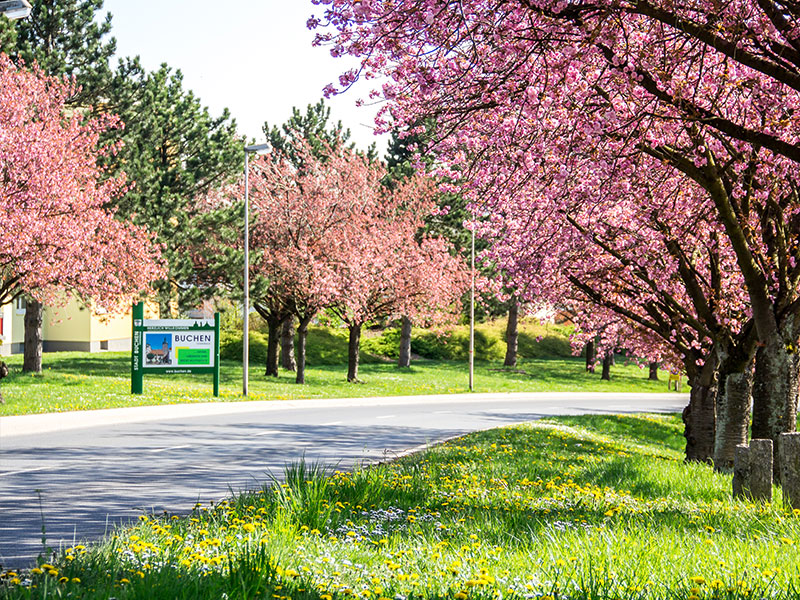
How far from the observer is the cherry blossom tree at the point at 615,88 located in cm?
689

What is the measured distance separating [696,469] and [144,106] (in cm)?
2687

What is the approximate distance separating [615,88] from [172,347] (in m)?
20.3

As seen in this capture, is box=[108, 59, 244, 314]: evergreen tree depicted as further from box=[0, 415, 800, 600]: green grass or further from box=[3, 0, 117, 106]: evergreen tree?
box=[0, 415, 800, 600]: green grass

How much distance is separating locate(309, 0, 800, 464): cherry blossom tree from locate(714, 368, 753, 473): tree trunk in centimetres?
165

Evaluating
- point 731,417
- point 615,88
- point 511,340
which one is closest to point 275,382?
point 511,340

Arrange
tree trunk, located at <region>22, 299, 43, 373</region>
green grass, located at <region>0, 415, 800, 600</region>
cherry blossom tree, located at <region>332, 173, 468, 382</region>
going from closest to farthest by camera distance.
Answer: green grass, located at <region>0, 415, 800, 600</region>
tree trunk, located at <region>22, 299, 43, 373</region>
cherry blossom tree, located at <region>332, 173, 468, 382</region>

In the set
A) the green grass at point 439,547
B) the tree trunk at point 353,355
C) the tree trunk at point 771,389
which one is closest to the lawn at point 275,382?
the tree trunk at point 353,355

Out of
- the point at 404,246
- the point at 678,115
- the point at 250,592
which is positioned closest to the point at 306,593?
the point at 250,592

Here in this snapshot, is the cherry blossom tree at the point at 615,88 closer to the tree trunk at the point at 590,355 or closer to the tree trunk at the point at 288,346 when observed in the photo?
the tree trunk at the point at 288,346

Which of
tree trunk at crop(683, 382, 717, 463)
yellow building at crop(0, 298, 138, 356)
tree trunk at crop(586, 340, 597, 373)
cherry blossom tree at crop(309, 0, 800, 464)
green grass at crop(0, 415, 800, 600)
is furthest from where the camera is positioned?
tree trunk at crop(586, 340, 597, 373)

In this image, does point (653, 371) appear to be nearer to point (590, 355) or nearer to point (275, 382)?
point (590, 355)

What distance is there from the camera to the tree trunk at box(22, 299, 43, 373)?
3002cm

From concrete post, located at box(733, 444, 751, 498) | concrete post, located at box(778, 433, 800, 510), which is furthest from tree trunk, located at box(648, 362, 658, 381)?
concrete post, located at box(778, 433, 800, 510)

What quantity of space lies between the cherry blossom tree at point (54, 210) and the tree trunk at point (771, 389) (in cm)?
1801
